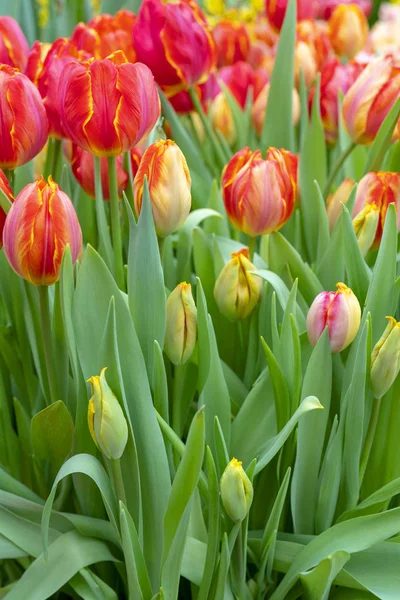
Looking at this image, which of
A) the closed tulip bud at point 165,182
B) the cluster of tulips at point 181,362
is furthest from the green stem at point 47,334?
the closed tulip bud at point 165,182

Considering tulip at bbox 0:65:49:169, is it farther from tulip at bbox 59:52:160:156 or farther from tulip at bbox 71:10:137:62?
tulip at bbox 71:10:137:62

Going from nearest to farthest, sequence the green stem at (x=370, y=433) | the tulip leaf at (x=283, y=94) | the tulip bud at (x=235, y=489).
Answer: the tulip bud at (x=235, y=489) → the green stem at (x=370, y=433) → the tulip leaf at (x=283, y=94)

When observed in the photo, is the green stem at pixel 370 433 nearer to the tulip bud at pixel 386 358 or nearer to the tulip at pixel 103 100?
the tulip bud at pixel 386 358

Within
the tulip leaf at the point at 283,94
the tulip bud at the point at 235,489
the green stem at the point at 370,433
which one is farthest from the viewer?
the tulip leaf at the point at 283,94

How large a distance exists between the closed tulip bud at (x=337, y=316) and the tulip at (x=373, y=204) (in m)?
0.11

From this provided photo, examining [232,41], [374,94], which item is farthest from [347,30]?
[374,94]

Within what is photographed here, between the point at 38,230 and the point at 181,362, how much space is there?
5.9 inches

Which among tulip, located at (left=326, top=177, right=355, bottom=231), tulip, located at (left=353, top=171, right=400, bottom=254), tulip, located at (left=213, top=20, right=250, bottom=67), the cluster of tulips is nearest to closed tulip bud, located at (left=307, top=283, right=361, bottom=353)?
the cluster of tulips

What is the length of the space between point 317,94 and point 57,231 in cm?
43

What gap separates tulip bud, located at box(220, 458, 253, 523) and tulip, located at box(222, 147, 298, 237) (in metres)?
0.25

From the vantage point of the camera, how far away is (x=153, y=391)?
0.58m

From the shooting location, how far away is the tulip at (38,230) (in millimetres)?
514

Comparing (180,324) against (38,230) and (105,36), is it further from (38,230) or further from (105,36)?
(105,36)

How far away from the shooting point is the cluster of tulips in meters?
0.52
